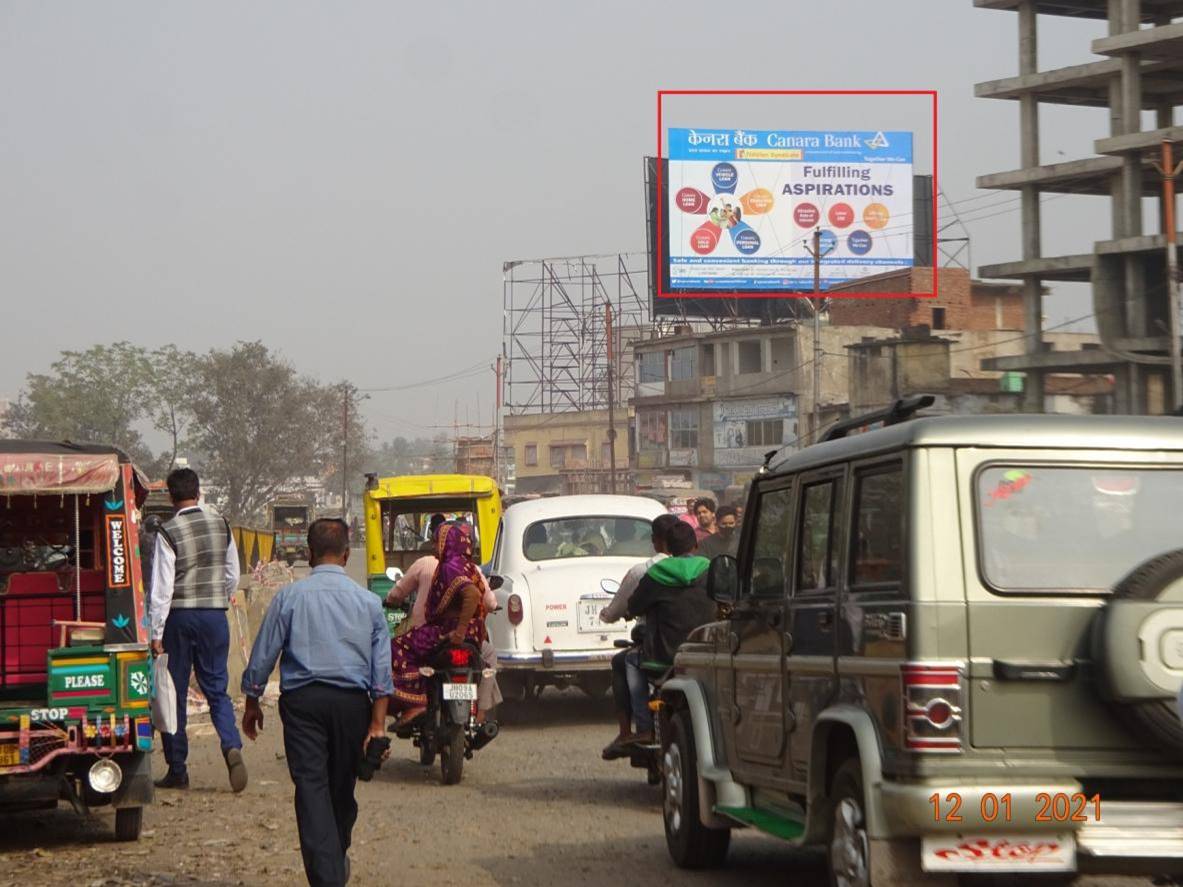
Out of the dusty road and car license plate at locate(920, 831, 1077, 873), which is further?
the dusty road

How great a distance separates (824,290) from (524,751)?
54.8 meters

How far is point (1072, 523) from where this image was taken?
5758mm

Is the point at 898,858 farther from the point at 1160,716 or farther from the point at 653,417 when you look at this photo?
the point at 653,417

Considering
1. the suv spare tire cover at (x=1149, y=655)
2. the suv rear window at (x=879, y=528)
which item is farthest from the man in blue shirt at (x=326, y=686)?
the suv spare tire cover at (x=1149, y=655)

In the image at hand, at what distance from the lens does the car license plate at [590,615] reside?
47.7 feet

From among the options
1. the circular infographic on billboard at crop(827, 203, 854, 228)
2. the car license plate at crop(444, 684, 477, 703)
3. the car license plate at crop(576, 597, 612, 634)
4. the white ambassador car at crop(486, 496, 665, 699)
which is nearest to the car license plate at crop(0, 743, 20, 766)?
the car license plate at crop(444, 684, 477, 703)

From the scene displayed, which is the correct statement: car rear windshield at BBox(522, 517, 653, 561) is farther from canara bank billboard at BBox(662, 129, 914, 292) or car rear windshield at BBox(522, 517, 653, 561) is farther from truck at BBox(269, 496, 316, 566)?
truck at BBox(269, 496, 316, 566)

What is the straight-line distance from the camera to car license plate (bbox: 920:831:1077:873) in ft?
17.8

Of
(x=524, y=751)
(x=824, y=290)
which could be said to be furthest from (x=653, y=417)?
(x=524, y=751)

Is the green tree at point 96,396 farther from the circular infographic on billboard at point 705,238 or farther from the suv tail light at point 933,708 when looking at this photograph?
the suv tail light at point 933,708

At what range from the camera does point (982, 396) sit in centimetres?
6231

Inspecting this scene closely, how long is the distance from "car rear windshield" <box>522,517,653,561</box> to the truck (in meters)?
57.6

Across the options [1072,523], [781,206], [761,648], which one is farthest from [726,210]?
[1072,523]

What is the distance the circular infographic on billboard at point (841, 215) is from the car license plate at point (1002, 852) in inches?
2406
